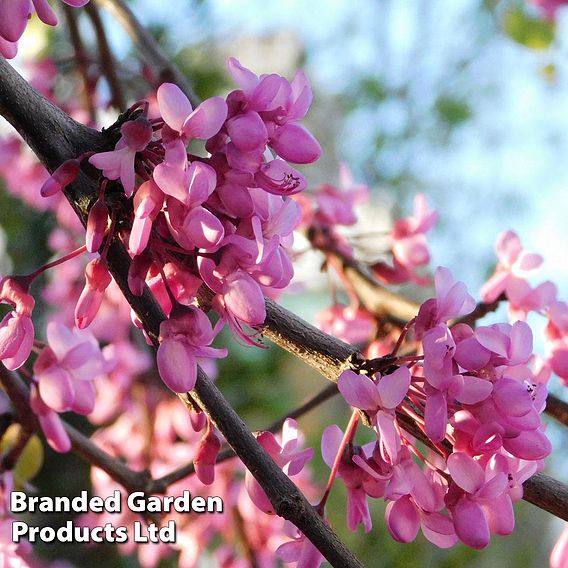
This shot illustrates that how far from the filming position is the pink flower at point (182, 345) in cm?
41

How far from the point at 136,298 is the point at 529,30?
112 centimetres

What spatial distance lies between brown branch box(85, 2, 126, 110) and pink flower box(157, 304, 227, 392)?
0.69 meters

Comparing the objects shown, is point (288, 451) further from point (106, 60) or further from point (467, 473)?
point (106, 60)

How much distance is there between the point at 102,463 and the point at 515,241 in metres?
0.40

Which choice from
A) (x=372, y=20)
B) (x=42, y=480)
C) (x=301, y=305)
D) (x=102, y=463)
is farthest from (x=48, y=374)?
(x=372, y=20)

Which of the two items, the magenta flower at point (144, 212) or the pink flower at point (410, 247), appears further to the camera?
the pink flower at point (410, 247)

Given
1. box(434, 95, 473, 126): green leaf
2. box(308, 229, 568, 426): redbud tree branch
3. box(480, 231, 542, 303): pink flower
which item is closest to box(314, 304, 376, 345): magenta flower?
box(308, 229, 568, 426): redbud tree branch

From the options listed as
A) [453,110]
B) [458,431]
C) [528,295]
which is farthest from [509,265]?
[453,110]

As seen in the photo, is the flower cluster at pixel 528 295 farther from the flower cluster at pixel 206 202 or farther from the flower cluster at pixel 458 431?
the flower cluster at pixel 206 202

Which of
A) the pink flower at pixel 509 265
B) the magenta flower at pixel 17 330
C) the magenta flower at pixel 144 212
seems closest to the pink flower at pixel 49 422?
the magenta flower at pixel 17 330

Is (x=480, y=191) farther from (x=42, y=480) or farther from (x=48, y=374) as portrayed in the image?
(x=48, y=374)

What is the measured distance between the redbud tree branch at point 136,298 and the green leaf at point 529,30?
1061 mm

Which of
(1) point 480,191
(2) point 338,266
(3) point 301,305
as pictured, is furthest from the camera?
(1) point 480,191

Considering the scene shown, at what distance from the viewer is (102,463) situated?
702 mm
